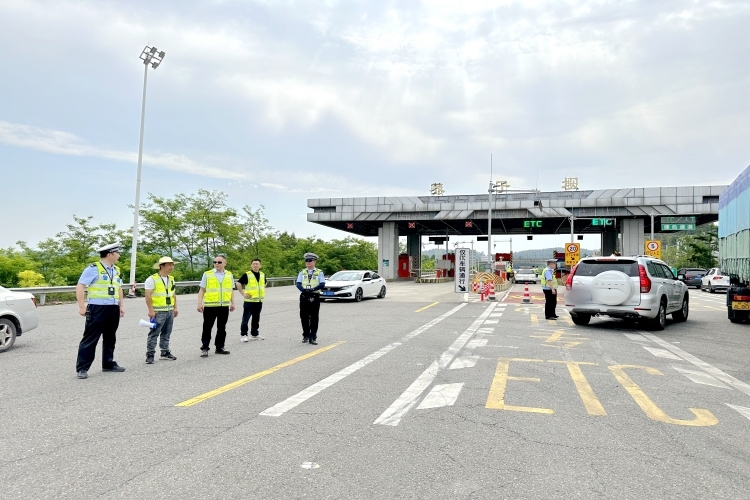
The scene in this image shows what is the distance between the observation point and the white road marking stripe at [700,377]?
22.9 ft

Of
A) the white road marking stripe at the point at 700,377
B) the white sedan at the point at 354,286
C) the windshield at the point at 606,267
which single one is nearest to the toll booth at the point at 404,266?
the white sedan at the point at 354,286

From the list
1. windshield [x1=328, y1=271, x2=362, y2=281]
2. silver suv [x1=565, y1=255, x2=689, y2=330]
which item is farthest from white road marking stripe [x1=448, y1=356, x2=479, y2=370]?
windshield [x1=328, y1=271, x2=362, y2=281]

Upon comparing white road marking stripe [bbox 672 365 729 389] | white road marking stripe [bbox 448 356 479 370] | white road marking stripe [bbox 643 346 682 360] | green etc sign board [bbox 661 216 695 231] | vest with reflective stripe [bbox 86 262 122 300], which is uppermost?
green etc sign board [bbox 661 216 695 231]

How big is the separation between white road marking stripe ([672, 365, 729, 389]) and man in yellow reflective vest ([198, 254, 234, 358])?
6840 mm

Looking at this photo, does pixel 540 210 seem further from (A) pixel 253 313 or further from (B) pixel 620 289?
(A) pixel 253 313

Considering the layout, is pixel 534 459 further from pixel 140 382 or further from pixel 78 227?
pixel 78 227

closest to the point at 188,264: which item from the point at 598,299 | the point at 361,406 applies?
the point at 598,299

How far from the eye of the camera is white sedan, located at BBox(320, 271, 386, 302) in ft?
73.4

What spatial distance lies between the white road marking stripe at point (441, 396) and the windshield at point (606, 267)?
7.60 meters

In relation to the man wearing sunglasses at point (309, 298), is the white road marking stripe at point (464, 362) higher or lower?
lower

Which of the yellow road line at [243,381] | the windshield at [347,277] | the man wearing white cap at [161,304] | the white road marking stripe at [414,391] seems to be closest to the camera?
the white road marking stripe at [414,391]

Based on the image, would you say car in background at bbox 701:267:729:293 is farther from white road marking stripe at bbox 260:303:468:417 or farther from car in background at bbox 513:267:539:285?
white road marking stripe at bbox 260:303:468:417

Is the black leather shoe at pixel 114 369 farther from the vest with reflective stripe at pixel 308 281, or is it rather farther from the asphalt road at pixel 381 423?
the vest with reflective stripe at pixel 308 281

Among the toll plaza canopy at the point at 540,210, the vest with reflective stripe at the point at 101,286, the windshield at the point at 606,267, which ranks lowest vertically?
the vest with reflective stripe at the point at 101,286
